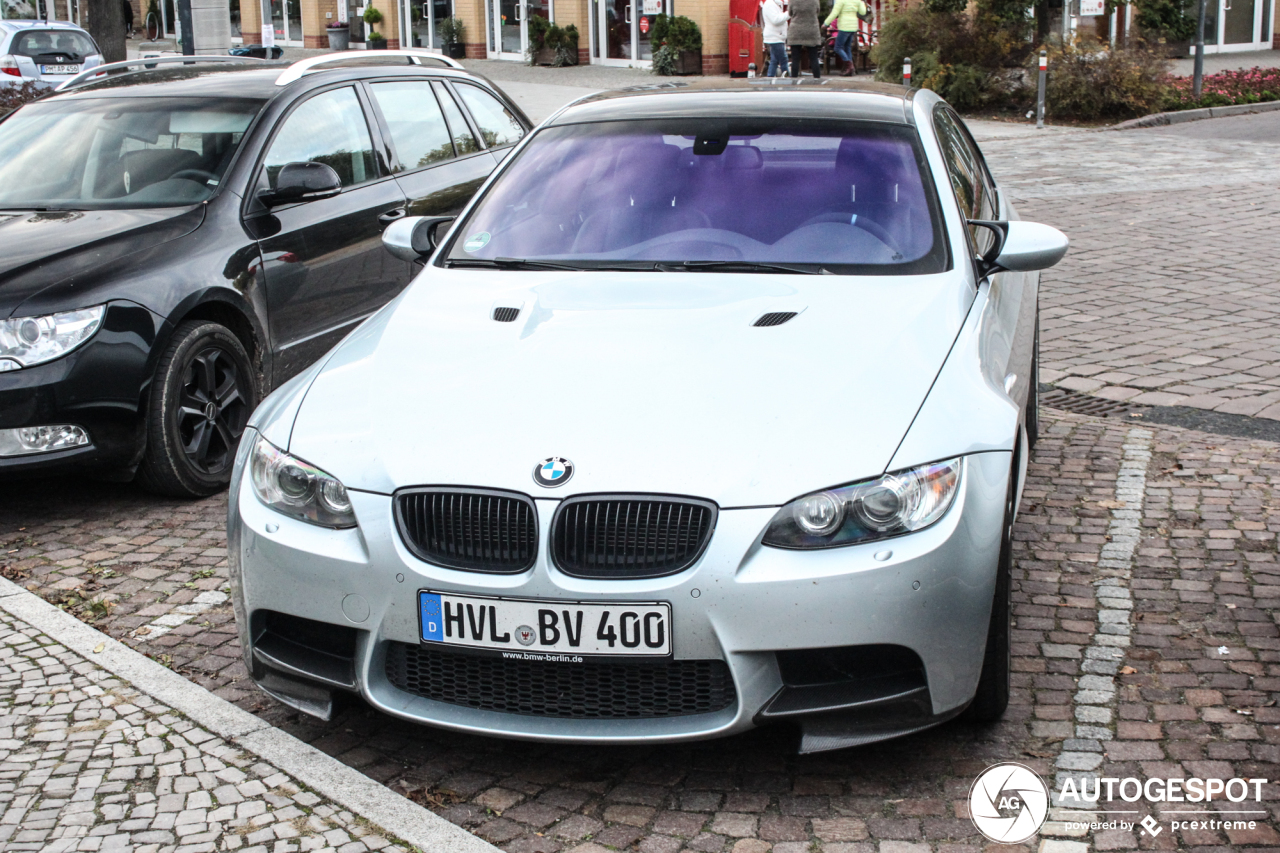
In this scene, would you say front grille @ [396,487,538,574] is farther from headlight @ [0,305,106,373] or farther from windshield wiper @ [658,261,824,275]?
headlight @ [0,305,106,373]

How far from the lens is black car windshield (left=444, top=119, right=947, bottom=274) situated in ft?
14.0

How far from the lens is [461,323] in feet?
12.9

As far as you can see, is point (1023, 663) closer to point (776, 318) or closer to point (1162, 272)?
point (776, 318)

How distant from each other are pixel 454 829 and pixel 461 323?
1.46 metres

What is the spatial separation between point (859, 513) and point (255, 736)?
1.67 meters

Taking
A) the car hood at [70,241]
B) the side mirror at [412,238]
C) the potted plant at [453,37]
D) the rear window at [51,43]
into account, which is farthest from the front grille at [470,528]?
the potted plant at [453,37]

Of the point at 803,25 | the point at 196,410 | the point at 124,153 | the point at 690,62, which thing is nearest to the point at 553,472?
the point at 196,410

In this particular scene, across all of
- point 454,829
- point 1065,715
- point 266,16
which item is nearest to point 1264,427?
point 1065,715

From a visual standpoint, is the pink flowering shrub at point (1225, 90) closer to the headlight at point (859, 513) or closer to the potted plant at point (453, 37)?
the headlight at point (859, 513)

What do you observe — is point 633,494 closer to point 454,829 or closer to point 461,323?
point 454,829

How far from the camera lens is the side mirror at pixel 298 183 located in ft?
19.4

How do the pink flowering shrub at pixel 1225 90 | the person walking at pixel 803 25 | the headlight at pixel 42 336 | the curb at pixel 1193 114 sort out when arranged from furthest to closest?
the person walking at pixel 803 25 → the pink flowering shrub at pixel 1225 90 → the curb at pixel 1193 114 → the headlight at pixel 42 336

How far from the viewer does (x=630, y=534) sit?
10.1 ft

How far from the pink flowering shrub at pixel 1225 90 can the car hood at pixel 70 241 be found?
18.1 meters
